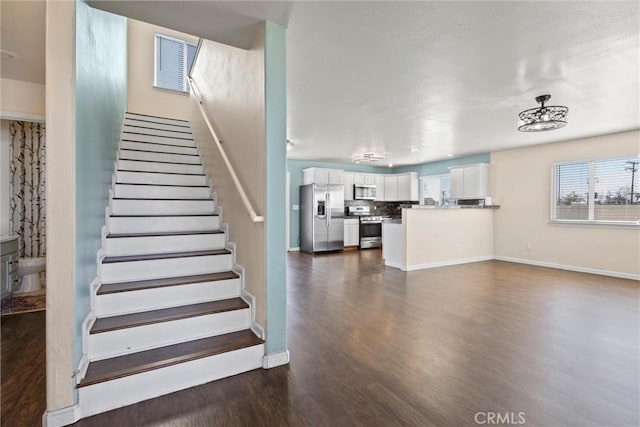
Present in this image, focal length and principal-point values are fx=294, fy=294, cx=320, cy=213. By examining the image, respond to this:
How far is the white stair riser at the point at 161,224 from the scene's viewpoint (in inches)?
108

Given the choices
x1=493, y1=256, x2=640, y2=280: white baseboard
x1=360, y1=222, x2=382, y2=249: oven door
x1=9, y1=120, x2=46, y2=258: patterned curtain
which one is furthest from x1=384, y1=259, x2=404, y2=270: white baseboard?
x1=9, y1=120, x2=46, y2=258: patterned curtain

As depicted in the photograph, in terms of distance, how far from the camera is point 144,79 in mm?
5863

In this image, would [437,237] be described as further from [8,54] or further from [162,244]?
[8,54]

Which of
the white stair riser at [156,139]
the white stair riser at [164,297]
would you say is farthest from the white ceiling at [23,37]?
the white stair riser at [164,297]

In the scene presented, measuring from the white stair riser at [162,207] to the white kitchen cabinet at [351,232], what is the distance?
4.79 metres

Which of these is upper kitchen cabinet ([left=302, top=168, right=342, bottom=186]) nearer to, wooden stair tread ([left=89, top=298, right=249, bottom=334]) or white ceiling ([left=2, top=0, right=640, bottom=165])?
white ceiling ([left=2, top=0, right=640, bottom=165])

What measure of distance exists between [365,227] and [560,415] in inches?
253

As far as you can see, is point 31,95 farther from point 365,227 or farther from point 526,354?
point 365,227

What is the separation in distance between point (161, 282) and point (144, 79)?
528 cm

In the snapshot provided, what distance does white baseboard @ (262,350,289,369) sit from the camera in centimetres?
208

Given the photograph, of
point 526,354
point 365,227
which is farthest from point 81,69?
point 365,227

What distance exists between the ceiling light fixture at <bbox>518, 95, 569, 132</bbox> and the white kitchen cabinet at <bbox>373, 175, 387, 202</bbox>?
5.37 m

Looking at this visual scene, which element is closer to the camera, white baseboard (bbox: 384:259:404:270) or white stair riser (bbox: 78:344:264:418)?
white stair riser (bbox: 78:344:264:418)

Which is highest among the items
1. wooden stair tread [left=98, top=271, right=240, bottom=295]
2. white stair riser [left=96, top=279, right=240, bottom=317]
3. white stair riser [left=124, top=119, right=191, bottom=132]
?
white stair riser [left=124, top=119, right=191, bottom=132]
